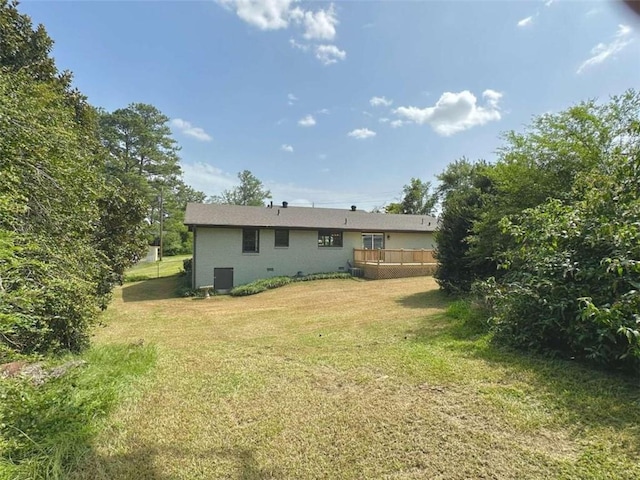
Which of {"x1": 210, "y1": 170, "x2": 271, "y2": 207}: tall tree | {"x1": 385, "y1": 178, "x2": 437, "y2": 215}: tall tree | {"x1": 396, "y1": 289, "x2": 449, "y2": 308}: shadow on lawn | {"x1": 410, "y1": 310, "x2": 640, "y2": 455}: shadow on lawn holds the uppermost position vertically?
{"x1": 210, "y1": 170, "x2": 271, "y2": 207}: tall tree

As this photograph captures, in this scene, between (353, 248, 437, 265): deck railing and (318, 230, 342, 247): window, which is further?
(318, 230, 342, 247): window

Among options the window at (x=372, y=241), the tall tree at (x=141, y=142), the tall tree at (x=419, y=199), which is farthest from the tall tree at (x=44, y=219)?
the tall tree at (x=419, y=199)

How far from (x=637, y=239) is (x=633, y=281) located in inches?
18.6

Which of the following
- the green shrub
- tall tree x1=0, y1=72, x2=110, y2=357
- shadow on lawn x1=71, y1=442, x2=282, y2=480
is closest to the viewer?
shadow on lawn x1=71, y1=442, x2=282, y2=480

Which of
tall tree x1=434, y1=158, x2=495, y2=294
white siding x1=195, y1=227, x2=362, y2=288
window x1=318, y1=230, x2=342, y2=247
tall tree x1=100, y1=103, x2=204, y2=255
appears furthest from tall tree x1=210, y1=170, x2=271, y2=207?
tall tree x1=434, y1=158, x2=495, y2=294

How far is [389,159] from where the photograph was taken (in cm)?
2170

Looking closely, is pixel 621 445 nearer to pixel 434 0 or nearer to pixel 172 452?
pixel 172 452

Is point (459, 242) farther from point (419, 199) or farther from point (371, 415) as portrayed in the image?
point (419, 199)

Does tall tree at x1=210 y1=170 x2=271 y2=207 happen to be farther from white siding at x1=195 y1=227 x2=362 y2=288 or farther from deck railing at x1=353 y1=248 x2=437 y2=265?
deck railing at x1=353 y1=248 x2=437 y2=265

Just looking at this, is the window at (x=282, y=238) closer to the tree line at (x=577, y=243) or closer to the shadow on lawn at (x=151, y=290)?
the shadow on lawn at (x=151, y=290)

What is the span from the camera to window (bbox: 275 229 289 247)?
16.5 m

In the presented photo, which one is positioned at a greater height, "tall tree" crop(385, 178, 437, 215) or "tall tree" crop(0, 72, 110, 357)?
"tall tree" crop(385, 178, 437, 215)

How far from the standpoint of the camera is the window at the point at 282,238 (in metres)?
16.5

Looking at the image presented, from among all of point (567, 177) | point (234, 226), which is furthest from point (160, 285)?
point (567, 177)
